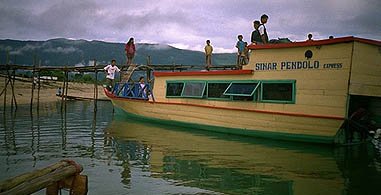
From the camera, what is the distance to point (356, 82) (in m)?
9.11

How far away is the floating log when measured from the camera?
325 cm

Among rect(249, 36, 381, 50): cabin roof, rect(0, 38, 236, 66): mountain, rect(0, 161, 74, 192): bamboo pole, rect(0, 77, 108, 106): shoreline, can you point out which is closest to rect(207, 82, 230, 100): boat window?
rect(249, 36, 381, 50): cabin roof

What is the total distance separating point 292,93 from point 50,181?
8014 millimetres

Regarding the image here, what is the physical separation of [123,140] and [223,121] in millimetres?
3581

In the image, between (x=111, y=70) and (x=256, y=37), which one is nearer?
(x=256, y=37)

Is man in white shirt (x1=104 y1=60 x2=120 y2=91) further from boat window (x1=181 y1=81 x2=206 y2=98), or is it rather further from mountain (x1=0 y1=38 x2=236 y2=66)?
mountain (x1=0 y1=38 x2=236 y2=66)

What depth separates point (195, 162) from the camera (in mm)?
7621

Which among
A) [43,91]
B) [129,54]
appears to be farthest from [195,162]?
[43,91]

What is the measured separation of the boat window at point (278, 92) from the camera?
10133mm

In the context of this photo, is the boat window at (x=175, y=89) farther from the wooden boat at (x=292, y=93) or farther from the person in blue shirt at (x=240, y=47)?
the person in blue shirt at (x=240, y=47)

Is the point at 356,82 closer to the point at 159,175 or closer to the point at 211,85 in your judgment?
the point at 211,85

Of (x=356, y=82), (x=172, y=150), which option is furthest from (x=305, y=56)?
(x=172, y=150)

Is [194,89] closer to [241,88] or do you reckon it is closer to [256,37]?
[241,88]

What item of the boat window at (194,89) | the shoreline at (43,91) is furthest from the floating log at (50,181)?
the shoreline at (43,91)
